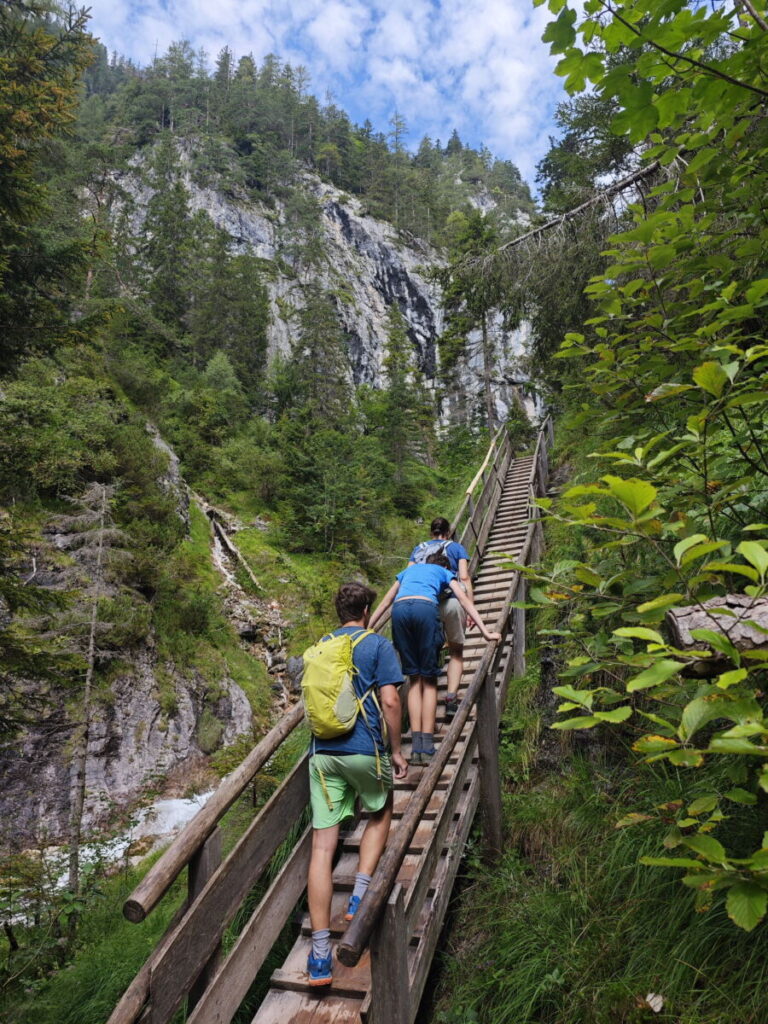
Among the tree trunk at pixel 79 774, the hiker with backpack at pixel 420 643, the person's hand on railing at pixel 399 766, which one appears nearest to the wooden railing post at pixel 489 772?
the hiker with backpack at pixel 420 643

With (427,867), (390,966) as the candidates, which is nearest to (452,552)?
(427,867)

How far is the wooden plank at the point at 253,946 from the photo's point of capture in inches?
91.8

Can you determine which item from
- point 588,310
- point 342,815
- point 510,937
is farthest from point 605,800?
point 588,310

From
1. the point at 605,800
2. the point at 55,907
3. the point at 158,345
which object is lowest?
the point at 55,907

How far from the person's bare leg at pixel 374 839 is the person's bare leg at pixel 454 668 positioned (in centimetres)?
198

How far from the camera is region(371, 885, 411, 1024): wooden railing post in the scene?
6.64ft

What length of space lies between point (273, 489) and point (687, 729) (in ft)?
62.2

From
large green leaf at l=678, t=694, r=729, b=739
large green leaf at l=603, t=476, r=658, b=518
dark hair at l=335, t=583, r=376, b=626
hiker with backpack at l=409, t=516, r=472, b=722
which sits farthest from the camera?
hiker with backpack at l=409, t=516, r=472, b=722

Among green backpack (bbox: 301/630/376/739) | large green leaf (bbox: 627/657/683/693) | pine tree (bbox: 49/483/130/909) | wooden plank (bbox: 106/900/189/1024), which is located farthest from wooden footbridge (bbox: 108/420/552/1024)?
pine tree (bbox: 49/483/130/909)

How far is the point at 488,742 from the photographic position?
383 centimetres

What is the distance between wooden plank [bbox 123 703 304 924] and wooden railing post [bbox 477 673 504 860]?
4.26 feet

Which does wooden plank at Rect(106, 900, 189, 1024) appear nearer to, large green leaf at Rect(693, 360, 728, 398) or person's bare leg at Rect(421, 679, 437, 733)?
person's bare leg at Rect(421, 679, 437, 733)

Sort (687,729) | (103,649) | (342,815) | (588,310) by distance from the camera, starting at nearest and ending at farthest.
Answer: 1. (687,729)
2. (342,815)
3. (588,310)
4. (103,649)

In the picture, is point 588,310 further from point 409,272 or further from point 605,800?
point 409,272
